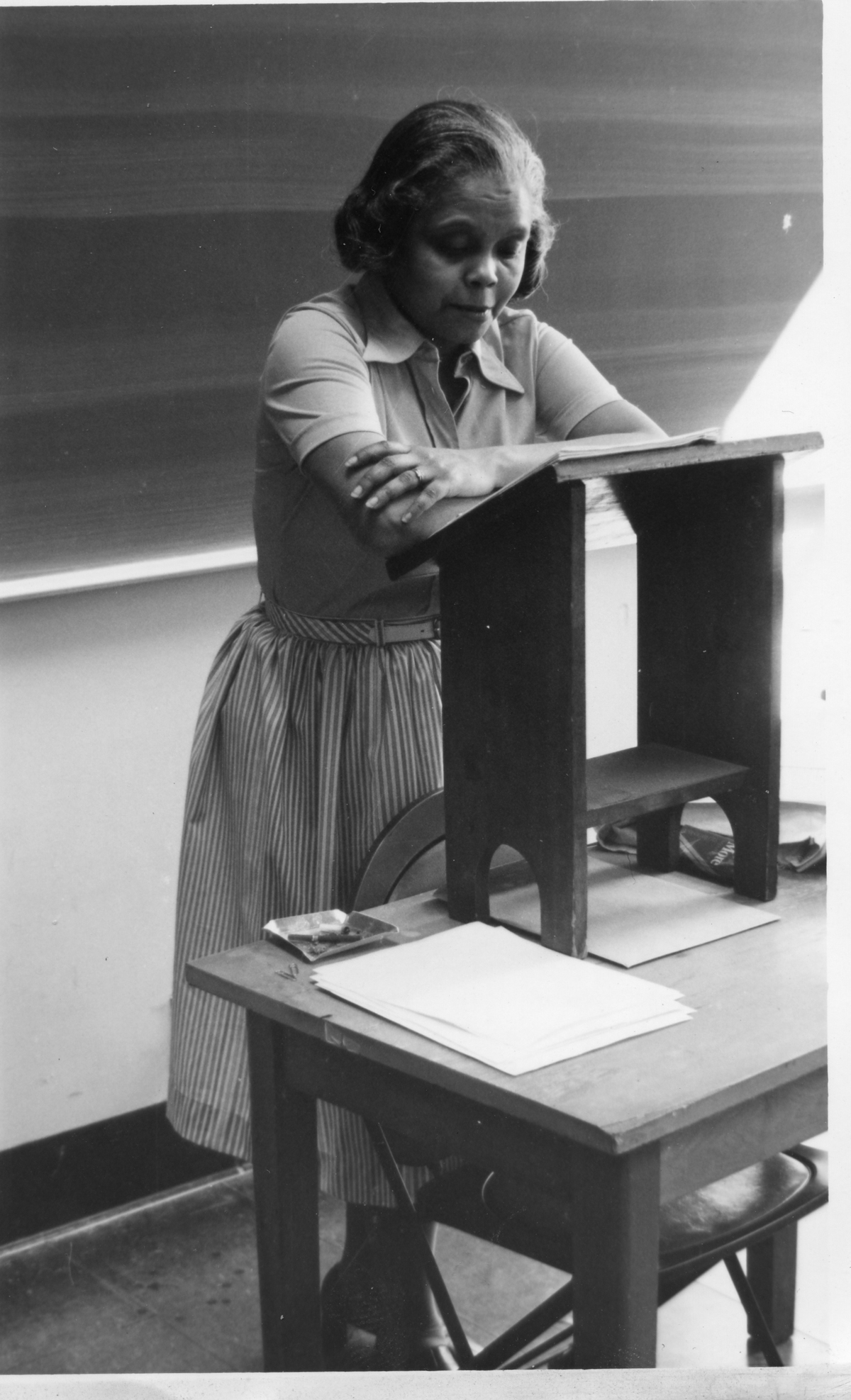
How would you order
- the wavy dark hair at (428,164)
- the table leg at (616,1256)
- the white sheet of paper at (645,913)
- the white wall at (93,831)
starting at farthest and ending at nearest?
1. the white wall at (93,831)
2. the wavy dark hair at (428,164)
3. the white sheet of paper at (645,913)
4. the table leg at (616,1256)

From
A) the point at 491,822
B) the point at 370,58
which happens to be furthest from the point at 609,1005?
the point at 370,58

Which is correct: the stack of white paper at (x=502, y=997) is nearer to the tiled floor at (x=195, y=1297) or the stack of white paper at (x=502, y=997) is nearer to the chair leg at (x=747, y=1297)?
the chair leg at (x=747, y=1297)

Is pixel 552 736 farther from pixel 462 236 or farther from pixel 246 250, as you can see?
pixel 246 250

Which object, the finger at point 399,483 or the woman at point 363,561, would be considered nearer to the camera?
the finger at point 399,483

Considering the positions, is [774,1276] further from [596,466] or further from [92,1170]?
[596,466]

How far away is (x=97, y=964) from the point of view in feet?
9.12

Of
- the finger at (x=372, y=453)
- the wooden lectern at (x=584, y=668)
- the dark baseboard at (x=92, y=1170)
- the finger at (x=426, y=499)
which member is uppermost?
the finger at (x=372, y=453)

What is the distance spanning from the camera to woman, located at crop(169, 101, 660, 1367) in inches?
Result: 74.7

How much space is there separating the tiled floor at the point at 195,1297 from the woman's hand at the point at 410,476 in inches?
55.4

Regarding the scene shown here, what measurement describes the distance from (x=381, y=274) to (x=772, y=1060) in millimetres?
1179

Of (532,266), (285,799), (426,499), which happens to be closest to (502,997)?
(426,499)

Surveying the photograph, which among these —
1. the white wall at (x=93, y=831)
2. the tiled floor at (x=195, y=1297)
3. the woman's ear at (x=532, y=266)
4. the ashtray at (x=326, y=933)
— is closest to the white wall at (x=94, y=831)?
the white wall at (x=93, y=831)

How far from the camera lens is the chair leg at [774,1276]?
2365 mm

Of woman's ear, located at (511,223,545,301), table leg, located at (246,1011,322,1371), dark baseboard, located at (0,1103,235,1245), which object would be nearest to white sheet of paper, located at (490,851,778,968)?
table leg, located at (246,1011,322,1371)
